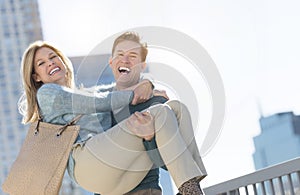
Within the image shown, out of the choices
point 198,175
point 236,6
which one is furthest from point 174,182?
point 236,6

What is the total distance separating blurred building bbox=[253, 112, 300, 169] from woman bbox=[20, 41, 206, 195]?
39.6 metres

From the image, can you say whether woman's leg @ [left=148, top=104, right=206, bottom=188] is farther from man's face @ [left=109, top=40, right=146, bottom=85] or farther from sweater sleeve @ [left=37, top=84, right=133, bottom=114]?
man's face @ [left=109, top=40, right=146, bottom=85]

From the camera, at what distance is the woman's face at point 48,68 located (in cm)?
190

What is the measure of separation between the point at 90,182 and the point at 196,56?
49 centimetres

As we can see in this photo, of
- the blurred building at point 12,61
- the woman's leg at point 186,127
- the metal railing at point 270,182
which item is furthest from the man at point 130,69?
the blurred building at point 12,61

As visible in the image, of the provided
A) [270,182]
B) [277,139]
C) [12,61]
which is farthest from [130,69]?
[277,139]

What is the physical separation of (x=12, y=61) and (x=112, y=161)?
31.3 m

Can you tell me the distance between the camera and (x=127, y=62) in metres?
1.95

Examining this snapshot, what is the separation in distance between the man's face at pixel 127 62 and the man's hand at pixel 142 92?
0.16m

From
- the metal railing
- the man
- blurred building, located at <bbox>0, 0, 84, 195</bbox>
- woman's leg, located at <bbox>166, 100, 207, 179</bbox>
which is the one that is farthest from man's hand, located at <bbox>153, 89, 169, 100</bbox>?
blurred building, located at <bbox>0, 0, 84, 195</bbox>

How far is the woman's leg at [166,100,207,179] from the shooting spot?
1.65 meters

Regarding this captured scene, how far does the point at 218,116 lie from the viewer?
1.81 meters

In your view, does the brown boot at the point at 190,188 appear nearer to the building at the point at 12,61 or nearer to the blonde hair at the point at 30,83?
the blonde hair at the point at 30,83

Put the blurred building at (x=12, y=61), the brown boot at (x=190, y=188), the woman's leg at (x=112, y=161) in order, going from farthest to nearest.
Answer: the blurred building at (x=12, y=61), the woman's leg at (x=112, y=161), the brown boot at (x=190, y=188)
